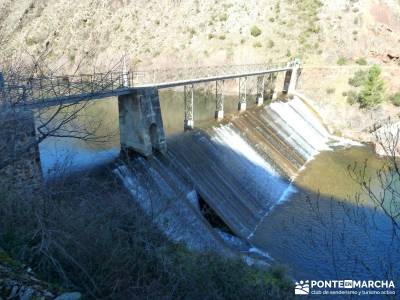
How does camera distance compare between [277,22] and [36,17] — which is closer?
[277,22]

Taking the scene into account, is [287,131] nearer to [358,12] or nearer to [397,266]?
[397,266]

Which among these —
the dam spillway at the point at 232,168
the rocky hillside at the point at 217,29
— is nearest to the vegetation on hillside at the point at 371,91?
the rocky hillside at the point at 217,29

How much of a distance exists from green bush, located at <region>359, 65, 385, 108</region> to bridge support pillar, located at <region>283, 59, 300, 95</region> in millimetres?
6716

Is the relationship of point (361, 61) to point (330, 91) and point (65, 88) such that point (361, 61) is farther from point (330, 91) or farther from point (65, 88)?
point (65, 88)

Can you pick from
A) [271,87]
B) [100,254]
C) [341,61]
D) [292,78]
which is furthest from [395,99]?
[100,254]

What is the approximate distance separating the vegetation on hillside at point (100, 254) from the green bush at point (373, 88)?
2975cm

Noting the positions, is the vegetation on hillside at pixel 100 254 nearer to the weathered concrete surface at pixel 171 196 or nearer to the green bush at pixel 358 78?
the weathered concrete surface at pixel 171 196

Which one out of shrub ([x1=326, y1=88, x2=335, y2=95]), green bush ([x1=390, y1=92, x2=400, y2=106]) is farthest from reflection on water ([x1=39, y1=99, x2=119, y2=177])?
green bush ([x1=390, y1=92, x2=400, y2=106])

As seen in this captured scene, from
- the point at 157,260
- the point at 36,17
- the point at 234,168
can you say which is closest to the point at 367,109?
the point at 234,168

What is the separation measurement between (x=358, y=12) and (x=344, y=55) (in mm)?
7753

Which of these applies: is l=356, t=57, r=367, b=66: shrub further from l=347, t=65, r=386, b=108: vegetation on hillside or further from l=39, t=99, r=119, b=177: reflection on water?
l=39, t=99, r=119, b=177: reflection on water

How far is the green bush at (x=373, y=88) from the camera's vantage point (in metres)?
33.7

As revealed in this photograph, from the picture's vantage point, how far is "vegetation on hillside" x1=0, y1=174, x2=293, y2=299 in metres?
5.84

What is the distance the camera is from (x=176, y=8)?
189 feet
